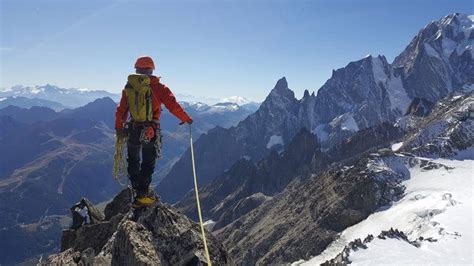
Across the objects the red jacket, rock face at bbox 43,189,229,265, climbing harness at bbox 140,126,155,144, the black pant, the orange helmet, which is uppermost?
the orange helmet

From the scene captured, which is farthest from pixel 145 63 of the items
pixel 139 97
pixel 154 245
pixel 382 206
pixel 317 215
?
pixel 317 215

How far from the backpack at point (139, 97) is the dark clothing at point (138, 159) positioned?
42 centimetres

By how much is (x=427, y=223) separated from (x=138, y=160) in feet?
254

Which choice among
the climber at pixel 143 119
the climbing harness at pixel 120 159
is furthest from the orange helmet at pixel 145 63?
the climbing harness at pixel 120 159

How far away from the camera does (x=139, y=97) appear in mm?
15422

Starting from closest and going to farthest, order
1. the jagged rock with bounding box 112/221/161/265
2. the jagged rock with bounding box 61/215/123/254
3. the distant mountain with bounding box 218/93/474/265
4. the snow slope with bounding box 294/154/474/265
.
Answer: the jagged rock with bounding box 112/221/161/265, the jagged rock with bounding box 61/215/123/254, the snow slope with bounding box 294/154/474/265, the distant mountain with bounding box 218/93/474/265

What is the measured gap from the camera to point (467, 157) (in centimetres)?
12244

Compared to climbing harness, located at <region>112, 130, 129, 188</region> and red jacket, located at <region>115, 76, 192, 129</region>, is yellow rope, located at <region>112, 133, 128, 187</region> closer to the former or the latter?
climbing harness, located at <region>112, 130, 129, 188</region>

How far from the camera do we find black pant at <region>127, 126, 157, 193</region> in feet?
52.1

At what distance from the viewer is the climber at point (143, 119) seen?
1541 cm

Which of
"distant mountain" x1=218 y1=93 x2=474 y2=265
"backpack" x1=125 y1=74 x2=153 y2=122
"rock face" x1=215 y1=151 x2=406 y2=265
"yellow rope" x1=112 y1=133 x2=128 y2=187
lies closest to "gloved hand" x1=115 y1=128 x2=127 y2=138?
"yellow rope" x1=112 y1=133 x2=128 y2=187

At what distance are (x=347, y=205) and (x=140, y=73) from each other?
112025 millimetres

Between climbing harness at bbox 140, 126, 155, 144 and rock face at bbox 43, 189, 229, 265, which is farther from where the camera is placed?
climbing harness at bbox 140, 126, 155, 144

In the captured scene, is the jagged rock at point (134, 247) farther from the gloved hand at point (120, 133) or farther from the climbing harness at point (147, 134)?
the gloved hand at point (120, 133)
